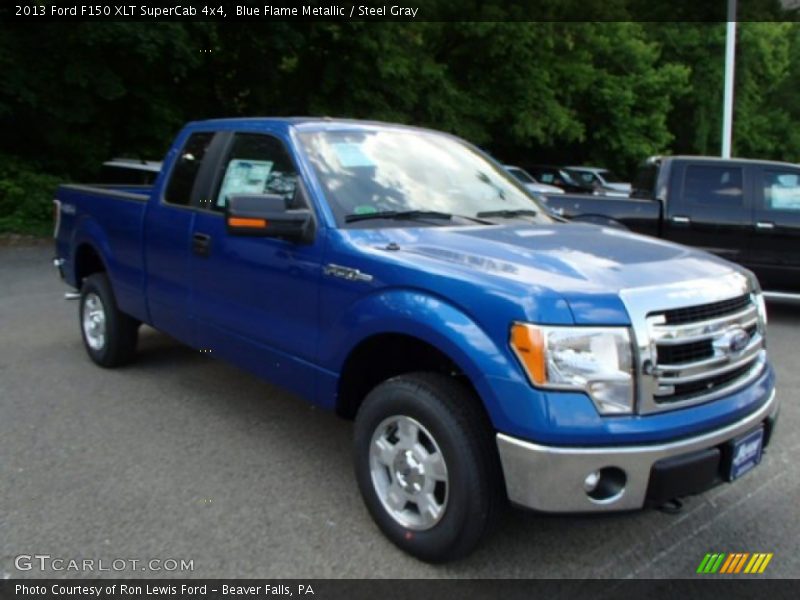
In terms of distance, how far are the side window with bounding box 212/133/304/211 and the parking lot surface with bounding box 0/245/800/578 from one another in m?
1.44

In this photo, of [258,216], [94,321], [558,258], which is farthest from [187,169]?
[558,258]

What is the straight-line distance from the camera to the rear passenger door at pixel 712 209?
8391 mm

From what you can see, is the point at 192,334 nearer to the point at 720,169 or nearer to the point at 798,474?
the point at 798,474

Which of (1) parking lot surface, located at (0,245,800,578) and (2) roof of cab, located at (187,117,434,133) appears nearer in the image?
(1) parking lot surface, located at (0,245,800,578)

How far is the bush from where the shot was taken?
47.2ft

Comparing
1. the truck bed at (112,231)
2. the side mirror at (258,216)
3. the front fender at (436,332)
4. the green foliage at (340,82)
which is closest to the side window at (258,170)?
the side mirror at (258,216)

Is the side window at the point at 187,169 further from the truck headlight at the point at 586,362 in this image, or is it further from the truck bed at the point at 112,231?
the truck headlight at the point at 586,362

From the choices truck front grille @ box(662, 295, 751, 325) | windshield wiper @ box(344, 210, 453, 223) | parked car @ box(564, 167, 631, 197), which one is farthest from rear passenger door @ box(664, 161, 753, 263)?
parked car @ box(564, 167, 631, 197)

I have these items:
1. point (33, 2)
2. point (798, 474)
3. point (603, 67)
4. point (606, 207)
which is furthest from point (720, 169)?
point (603, 67)

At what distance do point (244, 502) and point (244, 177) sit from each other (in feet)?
6.09

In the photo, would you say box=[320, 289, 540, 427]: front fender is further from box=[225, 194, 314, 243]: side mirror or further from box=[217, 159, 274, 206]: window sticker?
box=[217, 159, 274, 206]: window sticker

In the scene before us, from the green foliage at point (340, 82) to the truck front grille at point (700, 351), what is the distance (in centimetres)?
1309

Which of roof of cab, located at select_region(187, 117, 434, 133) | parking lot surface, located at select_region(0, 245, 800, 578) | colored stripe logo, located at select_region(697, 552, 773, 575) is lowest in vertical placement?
colored stripe logo, located at select_region(697, 552, 773, 575)

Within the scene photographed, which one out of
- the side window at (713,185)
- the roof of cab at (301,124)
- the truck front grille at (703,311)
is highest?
the roof of cab at (301,124)
